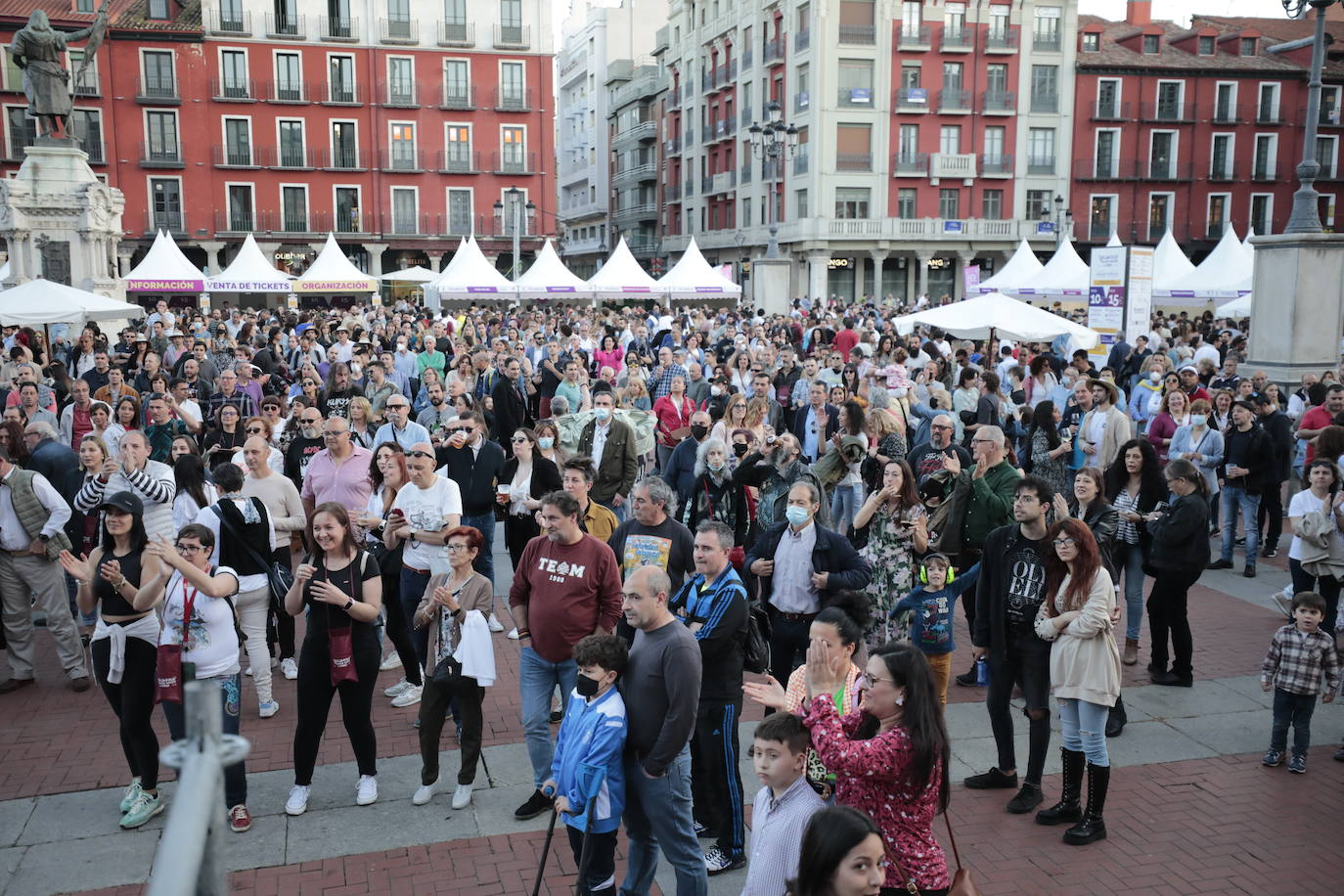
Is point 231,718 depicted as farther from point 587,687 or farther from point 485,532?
point 485,532

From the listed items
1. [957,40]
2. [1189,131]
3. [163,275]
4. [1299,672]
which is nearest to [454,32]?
[957,40]

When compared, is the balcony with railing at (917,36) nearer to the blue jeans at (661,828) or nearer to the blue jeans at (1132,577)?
the blue jeans at (1132,577)

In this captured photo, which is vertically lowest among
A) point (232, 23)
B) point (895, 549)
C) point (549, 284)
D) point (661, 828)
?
point (661, 828)

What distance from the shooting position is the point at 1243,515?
418 inches

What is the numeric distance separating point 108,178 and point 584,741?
46485 mm

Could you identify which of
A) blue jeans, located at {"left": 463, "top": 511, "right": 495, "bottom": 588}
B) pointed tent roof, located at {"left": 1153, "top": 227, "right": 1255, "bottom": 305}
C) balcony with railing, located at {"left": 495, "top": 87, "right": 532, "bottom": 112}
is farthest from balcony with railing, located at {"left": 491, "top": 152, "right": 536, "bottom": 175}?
blue jeans, located at {"left": 463, "top": 511, "right": 495, "bottom": 588}

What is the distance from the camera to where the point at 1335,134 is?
167ft

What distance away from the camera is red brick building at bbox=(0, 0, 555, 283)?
139 ft

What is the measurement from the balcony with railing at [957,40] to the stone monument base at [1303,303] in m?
36.1

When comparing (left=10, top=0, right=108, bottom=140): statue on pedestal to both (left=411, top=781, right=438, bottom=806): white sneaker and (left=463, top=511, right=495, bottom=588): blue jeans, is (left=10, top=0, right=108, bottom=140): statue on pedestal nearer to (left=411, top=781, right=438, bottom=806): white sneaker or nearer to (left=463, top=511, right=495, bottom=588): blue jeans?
(left=463, top=511, right=495, bottom=588): blue jeans

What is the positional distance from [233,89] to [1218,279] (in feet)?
127

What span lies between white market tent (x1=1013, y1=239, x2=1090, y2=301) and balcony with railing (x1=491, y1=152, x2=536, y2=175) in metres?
28.1

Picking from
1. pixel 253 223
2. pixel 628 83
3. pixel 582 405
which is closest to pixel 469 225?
pixel 253 223

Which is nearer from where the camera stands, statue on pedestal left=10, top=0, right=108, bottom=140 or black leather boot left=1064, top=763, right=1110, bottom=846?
black leather boot left=1064, top=763, right=1110, bottom=846
